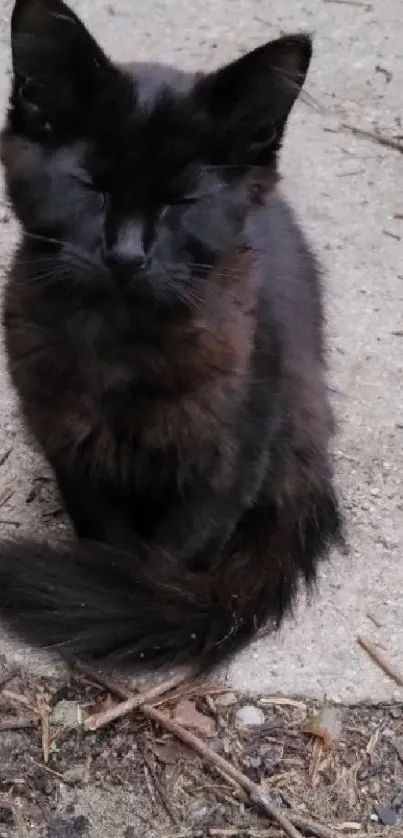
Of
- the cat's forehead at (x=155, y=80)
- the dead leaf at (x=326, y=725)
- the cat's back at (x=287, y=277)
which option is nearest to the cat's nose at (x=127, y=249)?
the cat's forehead at (x=155, y=80)

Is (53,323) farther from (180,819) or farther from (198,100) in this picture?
(180,819)

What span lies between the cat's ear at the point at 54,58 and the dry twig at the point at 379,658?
47.1 inches

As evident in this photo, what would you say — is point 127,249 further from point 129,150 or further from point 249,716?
point 249,716

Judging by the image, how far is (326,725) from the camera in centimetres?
227

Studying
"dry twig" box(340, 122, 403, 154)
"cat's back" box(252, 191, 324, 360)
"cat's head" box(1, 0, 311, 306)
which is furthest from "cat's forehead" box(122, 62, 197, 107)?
"dry twig" box(340, 122, 403, 154)

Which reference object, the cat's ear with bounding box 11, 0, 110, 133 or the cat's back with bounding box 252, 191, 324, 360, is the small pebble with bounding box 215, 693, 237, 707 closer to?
the cat's back with bounding box 252, 191, 324, 360

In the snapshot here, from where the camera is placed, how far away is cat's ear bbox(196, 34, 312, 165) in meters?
1.95

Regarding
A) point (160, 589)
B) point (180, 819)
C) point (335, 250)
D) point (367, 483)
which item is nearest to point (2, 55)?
point (335, 250)

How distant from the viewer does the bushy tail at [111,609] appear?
2197 mm

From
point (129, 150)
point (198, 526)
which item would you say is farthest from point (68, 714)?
point (129, 150)

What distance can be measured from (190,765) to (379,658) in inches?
18.1

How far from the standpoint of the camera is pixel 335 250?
3379 millimetres

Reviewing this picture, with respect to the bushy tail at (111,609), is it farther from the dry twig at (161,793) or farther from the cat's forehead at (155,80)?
the cat's forehead at (155,80)

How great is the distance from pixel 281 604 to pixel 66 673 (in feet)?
1.46
